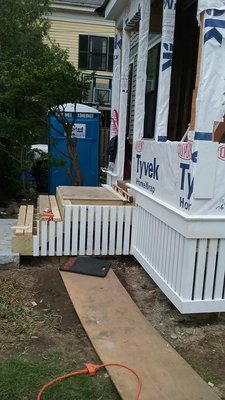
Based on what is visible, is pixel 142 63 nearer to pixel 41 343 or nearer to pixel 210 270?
pixel 210 270

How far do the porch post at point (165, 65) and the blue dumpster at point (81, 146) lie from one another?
473 cm

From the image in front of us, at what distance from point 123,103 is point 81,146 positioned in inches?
120

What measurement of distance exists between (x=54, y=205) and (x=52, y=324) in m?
2.46

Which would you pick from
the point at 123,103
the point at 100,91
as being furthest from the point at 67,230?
the point at 100,91

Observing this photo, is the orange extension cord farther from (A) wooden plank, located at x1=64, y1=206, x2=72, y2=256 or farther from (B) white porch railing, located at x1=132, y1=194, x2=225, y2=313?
(A) wooden plank, located at x1=64, y1=206, x2=72, y2=256

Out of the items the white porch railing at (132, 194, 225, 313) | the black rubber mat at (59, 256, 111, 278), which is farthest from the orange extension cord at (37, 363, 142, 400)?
the black rubber mat at (59, 256, 111, 278)

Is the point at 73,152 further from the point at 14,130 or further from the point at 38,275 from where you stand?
the point at 38,275

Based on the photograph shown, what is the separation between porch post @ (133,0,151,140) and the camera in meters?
4.80

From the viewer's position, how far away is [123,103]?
6.25 meters

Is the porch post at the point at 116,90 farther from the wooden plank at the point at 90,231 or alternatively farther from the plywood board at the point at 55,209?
the wooden plank at the point at 90,231

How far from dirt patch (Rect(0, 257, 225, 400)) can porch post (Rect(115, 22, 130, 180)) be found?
2315 mm

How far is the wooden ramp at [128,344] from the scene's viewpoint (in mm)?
2512

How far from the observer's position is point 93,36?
17.4 meters

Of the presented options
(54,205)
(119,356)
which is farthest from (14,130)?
(119,356)
